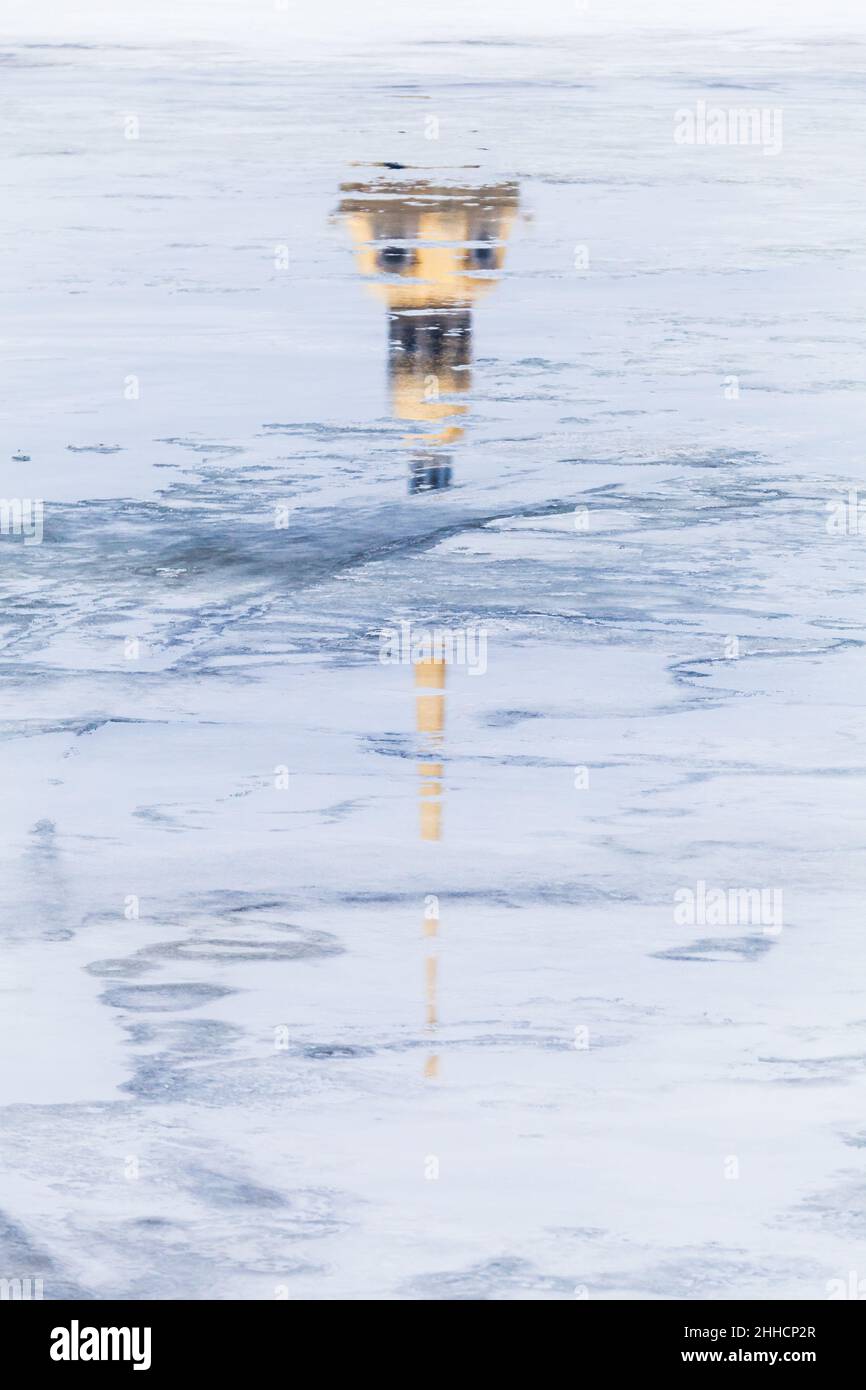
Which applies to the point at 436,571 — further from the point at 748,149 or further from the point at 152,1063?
the point at 748,149

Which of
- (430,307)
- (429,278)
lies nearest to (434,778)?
(430,307)

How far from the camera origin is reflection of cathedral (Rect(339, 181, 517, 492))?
1013cm

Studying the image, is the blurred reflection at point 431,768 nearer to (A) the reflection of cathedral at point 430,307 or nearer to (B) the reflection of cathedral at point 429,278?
(A) the reflection of cathedral at point 430,307

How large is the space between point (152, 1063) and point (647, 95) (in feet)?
69.0

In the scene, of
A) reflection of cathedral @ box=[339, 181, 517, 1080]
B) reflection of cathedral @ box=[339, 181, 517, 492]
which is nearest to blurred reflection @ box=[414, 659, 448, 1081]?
reflection of cathedral @ box=[339, 181, 517, 1080]

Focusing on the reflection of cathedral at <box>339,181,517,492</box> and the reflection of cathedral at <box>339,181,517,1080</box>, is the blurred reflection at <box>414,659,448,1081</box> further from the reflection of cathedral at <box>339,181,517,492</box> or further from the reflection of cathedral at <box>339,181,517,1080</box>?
the reflection of cathedral at <box>339,181,517,492</box>

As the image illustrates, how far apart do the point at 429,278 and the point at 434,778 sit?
792 cm

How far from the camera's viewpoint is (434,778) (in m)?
6.12

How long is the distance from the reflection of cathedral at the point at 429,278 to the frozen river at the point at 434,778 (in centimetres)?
6

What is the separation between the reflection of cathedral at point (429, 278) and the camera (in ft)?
33.2

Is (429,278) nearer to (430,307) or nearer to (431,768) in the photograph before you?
(430,307)

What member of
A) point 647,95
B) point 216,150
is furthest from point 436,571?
point 647,95

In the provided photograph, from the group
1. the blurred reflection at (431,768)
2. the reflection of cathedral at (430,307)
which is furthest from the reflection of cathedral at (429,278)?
the blurred reflection at (431,768)

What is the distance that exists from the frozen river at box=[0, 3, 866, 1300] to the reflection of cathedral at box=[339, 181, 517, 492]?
A: 6cm
